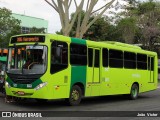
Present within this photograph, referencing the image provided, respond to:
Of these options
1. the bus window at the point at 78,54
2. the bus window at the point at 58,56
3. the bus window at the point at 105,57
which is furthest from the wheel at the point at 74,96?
the bus window at the point at 105,57

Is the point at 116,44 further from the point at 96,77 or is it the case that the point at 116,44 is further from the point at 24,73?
the point at 24,73

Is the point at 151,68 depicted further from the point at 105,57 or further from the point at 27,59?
the point at 27,59

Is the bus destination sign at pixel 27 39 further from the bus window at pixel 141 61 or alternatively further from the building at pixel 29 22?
the building at pixel 29 22

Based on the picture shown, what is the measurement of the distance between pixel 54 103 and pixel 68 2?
9523 mm

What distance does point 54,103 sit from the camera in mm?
16047

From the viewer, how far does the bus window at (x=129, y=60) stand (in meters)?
18.8

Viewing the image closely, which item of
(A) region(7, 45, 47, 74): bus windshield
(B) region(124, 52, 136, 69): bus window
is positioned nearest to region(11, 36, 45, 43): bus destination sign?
(A) region(7, 45, 47, 74): bus windshield

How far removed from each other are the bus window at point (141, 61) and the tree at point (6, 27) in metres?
27.7

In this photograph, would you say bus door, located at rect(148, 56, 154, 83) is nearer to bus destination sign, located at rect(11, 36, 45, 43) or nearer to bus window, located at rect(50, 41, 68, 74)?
bus window, located at rect(50, 41, 68, 74)

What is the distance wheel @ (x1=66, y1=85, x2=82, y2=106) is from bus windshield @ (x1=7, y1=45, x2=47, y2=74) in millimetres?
1875

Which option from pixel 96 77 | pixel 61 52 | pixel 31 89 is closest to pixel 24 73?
pixel 31 89

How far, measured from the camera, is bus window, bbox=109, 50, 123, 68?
17.5m

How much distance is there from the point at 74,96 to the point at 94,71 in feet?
5.27

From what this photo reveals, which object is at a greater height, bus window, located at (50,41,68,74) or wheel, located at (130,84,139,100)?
bus window, located at (50,41,68,74)
